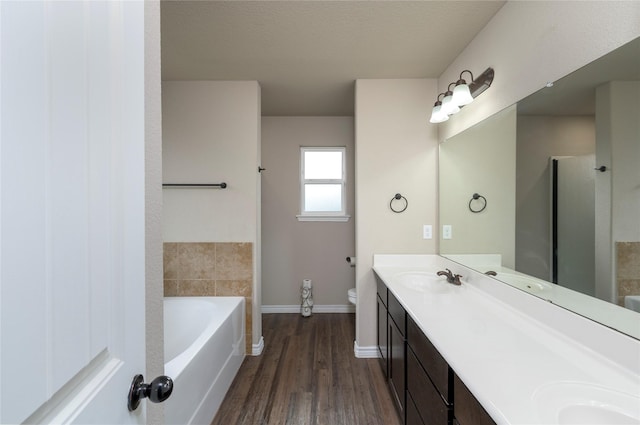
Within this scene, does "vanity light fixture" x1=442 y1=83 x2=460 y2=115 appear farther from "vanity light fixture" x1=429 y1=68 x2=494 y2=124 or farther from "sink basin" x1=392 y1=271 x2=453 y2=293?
"sink basin" x1=392 y1=271 x2=453 y2=293

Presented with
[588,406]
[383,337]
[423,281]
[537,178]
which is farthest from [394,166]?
[588,406]

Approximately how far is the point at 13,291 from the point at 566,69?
5.96ft

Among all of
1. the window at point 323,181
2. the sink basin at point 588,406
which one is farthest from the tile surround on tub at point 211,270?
the sink basin at point 588,406

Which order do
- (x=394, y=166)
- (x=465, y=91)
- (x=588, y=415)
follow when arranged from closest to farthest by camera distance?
(x=588, y=415), (x=465, y=91), (x=394, y=166)

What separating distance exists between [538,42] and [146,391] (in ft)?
6.63

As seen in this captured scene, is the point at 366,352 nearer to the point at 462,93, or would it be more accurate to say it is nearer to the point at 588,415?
the point at 588,415

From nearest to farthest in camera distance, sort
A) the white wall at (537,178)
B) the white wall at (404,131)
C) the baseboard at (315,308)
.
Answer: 1. the white wall at (537,178)
2. the white wall at (404,131)
3. the baseboard at (315,308)

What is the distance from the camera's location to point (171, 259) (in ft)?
8.12

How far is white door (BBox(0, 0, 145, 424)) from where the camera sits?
326 mm

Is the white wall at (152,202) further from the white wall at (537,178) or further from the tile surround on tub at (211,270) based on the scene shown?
the tile surround on tub at (211,270)

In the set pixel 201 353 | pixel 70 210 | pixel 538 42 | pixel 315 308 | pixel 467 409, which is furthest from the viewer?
pixel 315 308

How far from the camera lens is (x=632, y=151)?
0.91 m

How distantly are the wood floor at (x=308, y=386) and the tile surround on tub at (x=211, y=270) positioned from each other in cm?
36

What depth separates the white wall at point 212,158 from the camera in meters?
2.46
